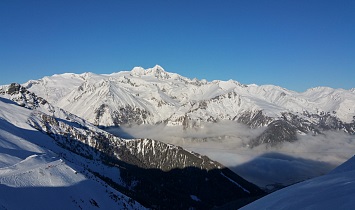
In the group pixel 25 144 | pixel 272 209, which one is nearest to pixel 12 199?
pixel 272 209

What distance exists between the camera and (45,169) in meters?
82.2

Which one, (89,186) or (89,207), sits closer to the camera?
(89,207)

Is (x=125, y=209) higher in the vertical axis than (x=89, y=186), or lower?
lower

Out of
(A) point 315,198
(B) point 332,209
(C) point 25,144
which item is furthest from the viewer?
(C) point 25,144

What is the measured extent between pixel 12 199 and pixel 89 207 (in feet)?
81.7

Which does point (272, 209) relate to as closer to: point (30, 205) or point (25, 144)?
point (30, 205)

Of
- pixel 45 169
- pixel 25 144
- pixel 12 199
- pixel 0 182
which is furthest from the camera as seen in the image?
pixel 25 144

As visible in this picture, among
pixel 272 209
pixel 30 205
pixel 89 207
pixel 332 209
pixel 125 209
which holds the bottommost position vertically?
pixel 125 209

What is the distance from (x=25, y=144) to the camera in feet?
648

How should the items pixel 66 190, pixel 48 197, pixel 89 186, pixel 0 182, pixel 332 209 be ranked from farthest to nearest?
pixel 89 186 < pixel 66 190 < pixel 48 197 < pixel 0 182 < pixel 332 209

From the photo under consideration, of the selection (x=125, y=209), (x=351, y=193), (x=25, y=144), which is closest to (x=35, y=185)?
(x=125, y=209)

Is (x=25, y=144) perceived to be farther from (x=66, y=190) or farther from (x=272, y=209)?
(x=272, y=209)

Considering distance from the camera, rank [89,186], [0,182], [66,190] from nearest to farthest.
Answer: [0,182] < [66,190] < [89,186]

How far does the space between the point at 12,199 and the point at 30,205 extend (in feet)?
11.4
